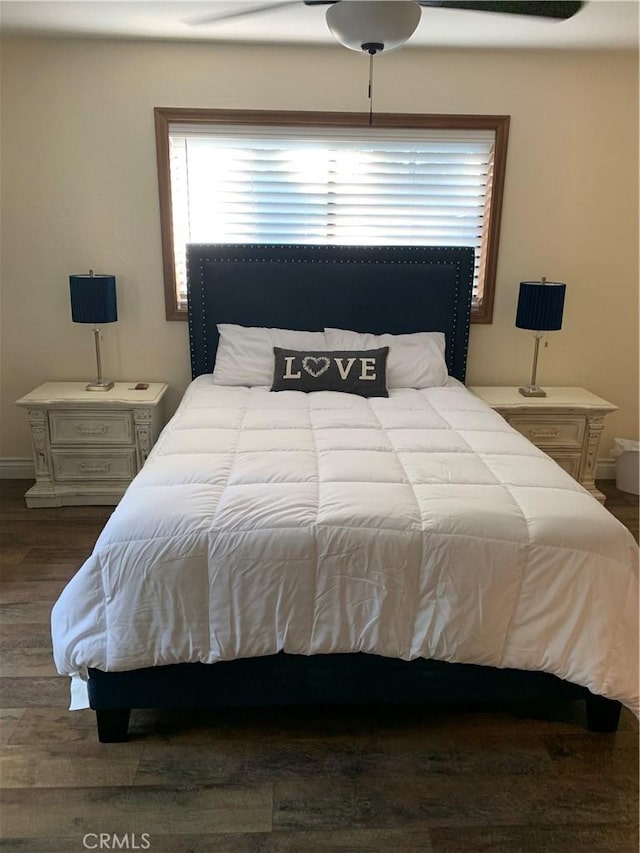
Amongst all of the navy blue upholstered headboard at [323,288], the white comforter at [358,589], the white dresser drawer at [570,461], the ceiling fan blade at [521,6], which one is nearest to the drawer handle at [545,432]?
the white dresser drawer at [570,461]

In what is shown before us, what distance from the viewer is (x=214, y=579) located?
182cm

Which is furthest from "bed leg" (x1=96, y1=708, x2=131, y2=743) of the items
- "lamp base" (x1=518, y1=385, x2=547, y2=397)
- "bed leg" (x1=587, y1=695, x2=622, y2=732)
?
"lamp base" (x1=518, y1=385, x2=547, y2=397)

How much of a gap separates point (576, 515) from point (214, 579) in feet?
3.58

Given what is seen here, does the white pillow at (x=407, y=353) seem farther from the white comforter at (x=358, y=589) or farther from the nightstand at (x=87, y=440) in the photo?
the white comforter at (x=358, y=589)

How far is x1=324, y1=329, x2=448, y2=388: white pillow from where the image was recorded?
346cm

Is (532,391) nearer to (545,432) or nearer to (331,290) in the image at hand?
(545,432)

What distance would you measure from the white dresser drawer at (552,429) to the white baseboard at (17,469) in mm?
2892

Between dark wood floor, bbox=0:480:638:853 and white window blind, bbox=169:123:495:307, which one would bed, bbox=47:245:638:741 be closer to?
dark wood floor, bbox=0:480:638:853

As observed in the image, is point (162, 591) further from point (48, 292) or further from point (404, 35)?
point (48, 292)

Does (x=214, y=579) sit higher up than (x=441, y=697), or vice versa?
(x=214, y=579)

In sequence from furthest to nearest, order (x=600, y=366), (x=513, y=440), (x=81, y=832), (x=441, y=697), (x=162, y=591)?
(x=600, y=366) → (x=513, y=440) → (x=441, y=697) → (x=162, y=591) → (x=81, y=832)

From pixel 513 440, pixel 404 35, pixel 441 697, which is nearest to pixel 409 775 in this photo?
pixel 441 697

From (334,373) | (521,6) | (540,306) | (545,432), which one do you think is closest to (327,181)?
(334,373)

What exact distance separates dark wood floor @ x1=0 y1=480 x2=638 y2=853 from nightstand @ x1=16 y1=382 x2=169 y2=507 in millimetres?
1429
